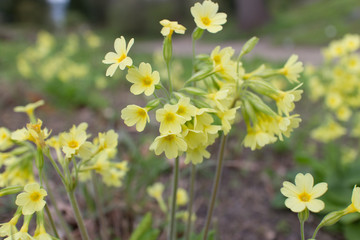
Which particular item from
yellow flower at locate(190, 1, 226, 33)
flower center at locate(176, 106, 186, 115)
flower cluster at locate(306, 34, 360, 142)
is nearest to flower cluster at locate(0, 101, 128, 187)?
flower center at locate(176, 106, 186, 115)

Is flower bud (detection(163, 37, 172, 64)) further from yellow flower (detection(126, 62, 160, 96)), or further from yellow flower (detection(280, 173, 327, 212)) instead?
yellow flower (detection(280, 173, 327, 212))

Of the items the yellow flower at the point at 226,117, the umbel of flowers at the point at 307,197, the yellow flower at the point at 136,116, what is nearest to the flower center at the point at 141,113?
the yellow flower at the point at 136,116

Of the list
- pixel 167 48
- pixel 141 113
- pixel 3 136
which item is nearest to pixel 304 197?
pixel 141 113

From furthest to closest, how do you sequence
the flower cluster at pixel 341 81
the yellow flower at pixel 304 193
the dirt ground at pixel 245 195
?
1. the flower cluster at pixel 341 81
2. the dirt ground at pixel 245 195
3. the yellow flower at pixel 304 193

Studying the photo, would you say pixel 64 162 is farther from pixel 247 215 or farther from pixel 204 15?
pixel 247 215

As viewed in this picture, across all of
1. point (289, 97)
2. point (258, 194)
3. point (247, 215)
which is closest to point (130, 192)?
point (247, 215)

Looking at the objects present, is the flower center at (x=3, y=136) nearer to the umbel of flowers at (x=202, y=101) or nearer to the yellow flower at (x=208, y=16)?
the umbel of flowers at (x=202, y=101)

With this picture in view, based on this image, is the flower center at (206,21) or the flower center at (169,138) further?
the flower center at (206,21)
